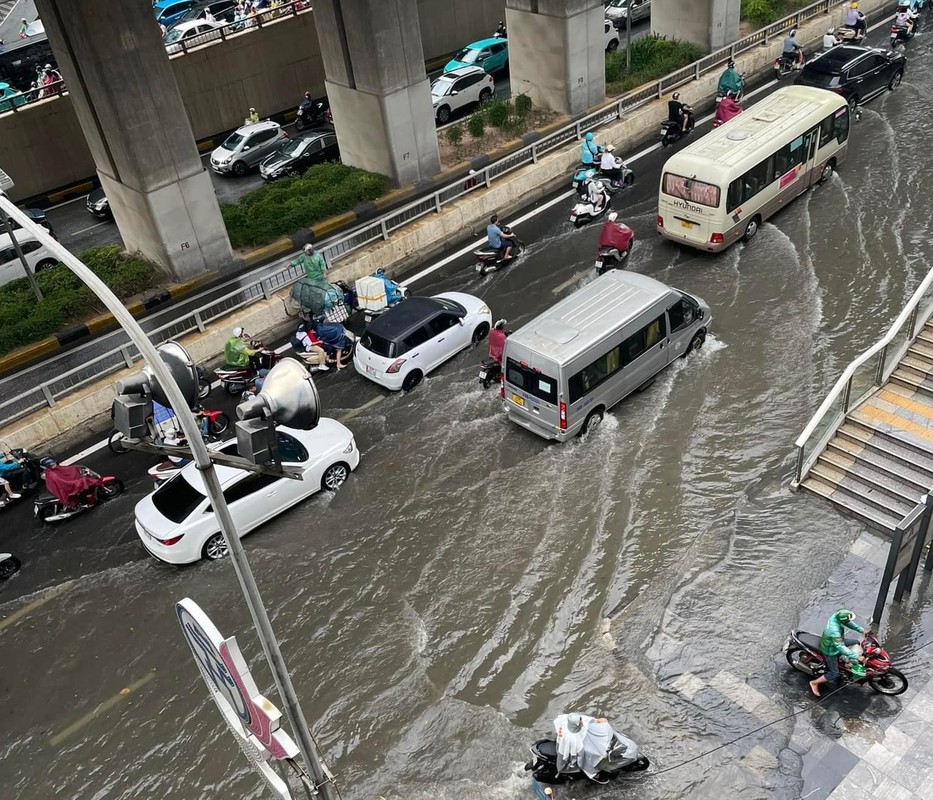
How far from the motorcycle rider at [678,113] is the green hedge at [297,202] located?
8175mm

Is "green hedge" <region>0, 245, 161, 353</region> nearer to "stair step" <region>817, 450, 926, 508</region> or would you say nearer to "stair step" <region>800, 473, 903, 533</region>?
"stair step" <region>800, 473, 903, 533</region>

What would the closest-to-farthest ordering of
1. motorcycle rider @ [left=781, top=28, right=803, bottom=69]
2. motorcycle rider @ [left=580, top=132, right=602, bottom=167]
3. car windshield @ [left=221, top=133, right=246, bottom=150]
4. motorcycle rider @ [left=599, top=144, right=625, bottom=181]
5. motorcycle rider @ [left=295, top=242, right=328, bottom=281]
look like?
motorcycle rider @ [left=295, top=242, right=328, bottom=281] → motorcycle rider @ [left=599, top=144, right=625, bottom=181] → motorcycle rider @ [left=580, top=132, right=602, bottom=167] → car windshield @ [left=221, top=133, right=246, bottom=150] → motorcycle rider @ [left=781, top=28, right=803, bottom=69]

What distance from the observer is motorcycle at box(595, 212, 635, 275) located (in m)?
19.5

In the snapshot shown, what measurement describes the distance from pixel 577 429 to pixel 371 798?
6.86 metres

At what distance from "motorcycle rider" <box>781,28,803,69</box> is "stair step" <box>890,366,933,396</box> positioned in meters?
17.4

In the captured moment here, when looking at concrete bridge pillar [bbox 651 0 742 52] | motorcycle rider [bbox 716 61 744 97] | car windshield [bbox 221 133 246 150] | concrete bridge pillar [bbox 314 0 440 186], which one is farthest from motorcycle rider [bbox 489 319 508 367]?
concrete bridge pillar [bbox 651 0 742 52]

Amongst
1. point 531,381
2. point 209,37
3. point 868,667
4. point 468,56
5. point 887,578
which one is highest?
point 209,37

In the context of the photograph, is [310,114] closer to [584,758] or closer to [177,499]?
[177,499]

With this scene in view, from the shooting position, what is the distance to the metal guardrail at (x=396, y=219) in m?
16.8

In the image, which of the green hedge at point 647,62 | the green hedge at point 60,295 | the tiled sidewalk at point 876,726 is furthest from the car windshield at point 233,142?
the tiled sidewalk at point 876,726

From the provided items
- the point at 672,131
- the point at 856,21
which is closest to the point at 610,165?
the point at 672,131

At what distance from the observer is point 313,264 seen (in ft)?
60.7

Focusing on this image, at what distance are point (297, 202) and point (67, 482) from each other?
10287mm

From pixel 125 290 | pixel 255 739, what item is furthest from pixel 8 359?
pixel 255 739
